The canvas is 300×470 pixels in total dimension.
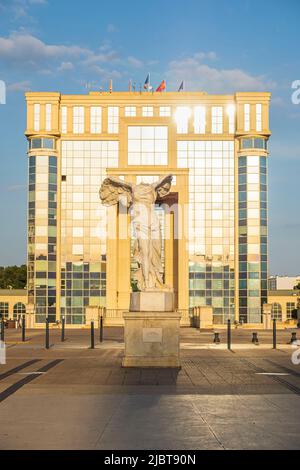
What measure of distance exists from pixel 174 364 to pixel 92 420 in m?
8.65

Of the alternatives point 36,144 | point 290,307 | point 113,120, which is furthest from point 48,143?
point 290,307

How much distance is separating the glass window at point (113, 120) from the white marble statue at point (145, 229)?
53.4m

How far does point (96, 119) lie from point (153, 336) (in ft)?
187

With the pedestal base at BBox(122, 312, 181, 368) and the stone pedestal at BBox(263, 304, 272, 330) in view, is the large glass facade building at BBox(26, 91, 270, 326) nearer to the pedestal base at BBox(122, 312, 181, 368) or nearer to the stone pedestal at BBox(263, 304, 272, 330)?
the stone pedestal at BBox(263, 304, 272, 330)

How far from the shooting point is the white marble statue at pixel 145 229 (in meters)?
20.1

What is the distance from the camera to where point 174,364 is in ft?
63.7

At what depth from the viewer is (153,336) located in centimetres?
1945

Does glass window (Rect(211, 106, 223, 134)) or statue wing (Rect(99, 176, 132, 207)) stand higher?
glass window (Rect(211, 106, 223, 134))

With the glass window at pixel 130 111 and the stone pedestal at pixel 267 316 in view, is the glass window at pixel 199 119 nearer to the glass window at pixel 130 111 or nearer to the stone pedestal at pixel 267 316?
the glass window at pixel 130 111

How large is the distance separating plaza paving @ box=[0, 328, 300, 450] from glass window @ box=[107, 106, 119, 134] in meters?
53.2

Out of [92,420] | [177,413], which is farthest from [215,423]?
[92,420]

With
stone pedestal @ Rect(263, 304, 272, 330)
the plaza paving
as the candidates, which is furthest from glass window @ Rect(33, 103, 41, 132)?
the plaza paving

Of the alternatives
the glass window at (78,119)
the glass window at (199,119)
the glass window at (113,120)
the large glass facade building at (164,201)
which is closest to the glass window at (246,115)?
the large glass facade building at (164,201)

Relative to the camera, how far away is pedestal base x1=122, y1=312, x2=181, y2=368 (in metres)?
19.4
